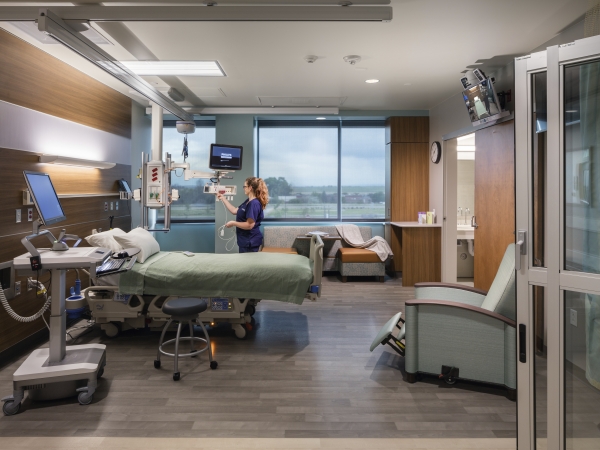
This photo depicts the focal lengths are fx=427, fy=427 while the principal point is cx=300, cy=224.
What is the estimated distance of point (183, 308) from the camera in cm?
322

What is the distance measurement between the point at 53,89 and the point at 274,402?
358cm

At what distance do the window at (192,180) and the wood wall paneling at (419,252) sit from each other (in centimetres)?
350

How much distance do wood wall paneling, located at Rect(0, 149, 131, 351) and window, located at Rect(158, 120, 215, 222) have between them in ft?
8.02

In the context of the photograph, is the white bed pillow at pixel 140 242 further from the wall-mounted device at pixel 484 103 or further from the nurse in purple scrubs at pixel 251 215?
the wall-mounted device at pixel 484 103

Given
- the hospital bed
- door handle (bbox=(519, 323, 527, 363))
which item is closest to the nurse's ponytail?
the hospital bed

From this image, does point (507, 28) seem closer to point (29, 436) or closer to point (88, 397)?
A: point (88, 397)

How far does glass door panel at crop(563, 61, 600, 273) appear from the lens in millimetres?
1747

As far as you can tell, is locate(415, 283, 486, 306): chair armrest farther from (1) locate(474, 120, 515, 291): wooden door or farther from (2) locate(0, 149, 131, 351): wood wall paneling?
(2) locate(0, 149, 131, 351): wood wall paneling

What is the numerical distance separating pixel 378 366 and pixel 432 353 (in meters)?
0.52

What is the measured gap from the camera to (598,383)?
1.98 meters

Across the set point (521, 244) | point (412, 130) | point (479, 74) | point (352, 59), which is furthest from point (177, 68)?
point (521, 244)

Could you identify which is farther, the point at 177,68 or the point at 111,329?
the point at 177,68

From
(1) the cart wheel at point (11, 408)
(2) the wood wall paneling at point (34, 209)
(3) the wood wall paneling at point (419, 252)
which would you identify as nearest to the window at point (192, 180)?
(2) the wood wall paneling at point (34, 209)

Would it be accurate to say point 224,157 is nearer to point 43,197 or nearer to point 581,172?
point 43,197
